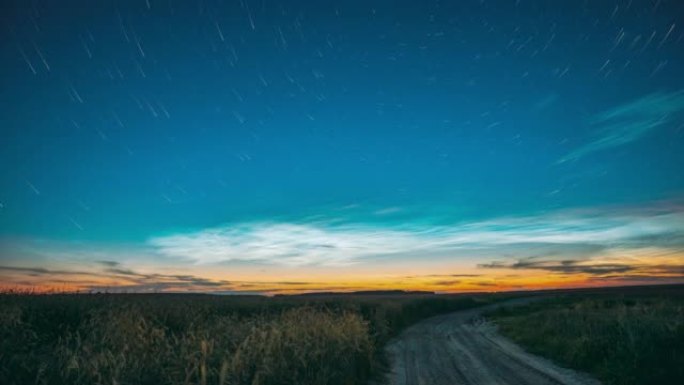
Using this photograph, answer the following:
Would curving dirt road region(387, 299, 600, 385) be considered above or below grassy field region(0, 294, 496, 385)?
below

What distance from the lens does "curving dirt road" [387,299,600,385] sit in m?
14.7

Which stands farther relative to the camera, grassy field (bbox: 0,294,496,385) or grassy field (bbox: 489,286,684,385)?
grassy field (bbox: 489,286,684,385)

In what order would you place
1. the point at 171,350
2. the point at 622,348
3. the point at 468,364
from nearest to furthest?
1. the point at 171,350
2. the point at 622,348
3. the point at 468,364

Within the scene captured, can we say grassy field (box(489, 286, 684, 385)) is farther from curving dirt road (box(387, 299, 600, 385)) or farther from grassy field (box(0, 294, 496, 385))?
grassy field (box(0, 294, 496, 385))

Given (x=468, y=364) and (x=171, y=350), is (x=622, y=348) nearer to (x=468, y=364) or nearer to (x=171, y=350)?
(x=468, y=364)

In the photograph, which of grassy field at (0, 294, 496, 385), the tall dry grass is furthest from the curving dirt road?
grassy field at (0, 294, 496, 385)

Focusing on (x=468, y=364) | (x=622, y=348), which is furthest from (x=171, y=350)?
(x=622, y=348)

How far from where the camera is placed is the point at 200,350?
10.5m

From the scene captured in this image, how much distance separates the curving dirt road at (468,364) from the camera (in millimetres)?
14734

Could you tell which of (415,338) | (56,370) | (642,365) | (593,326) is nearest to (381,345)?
(415,338)

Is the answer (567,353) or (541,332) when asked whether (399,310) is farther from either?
(567,353)

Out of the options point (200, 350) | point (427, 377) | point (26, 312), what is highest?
point (26, 312)

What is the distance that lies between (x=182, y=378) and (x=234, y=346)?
2.36 metres

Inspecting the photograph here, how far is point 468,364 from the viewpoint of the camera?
17.7m
